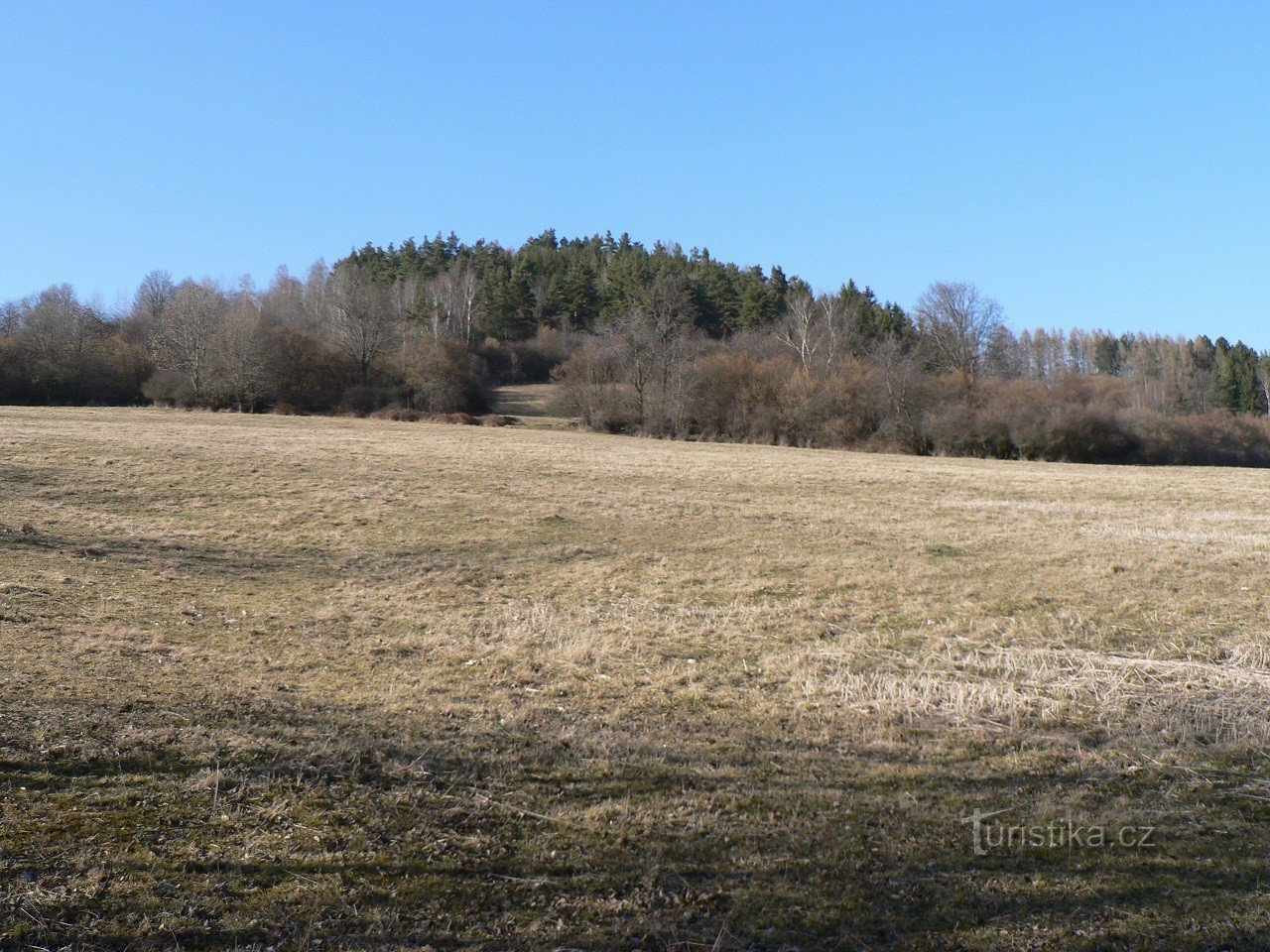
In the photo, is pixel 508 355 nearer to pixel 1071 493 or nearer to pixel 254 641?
pixel 1071 493

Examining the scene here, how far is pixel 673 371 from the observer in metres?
69.4

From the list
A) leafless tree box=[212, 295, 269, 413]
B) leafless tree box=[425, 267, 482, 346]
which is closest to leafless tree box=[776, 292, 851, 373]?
leafless tree box=[425, 267, 482, 346]

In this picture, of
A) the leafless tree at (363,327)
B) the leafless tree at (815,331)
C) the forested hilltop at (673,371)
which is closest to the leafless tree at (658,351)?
the forested hilltop at (673,371)

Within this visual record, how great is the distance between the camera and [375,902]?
4.98 meters

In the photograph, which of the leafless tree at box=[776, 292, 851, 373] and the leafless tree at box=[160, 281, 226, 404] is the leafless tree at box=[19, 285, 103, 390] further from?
the leafless tree at box=[776, 292, 851, 373]

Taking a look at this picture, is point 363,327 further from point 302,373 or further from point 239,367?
point 239,367

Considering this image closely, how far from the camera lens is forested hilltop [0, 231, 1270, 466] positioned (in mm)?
64875

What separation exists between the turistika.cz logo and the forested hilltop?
60297mm

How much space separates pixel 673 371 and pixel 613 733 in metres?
61.9

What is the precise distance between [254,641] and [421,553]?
7280 mm

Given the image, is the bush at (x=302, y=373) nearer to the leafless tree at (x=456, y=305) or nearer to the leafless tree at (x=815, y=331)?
the leafless tree at (x=456, y=305)

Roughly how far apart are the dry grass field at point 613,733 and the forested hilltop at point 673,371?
44.3 meters

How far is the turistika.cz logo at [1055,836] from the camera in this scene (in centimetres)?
601

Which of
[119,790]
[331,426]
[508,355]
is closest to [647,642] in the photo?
[119,790]
